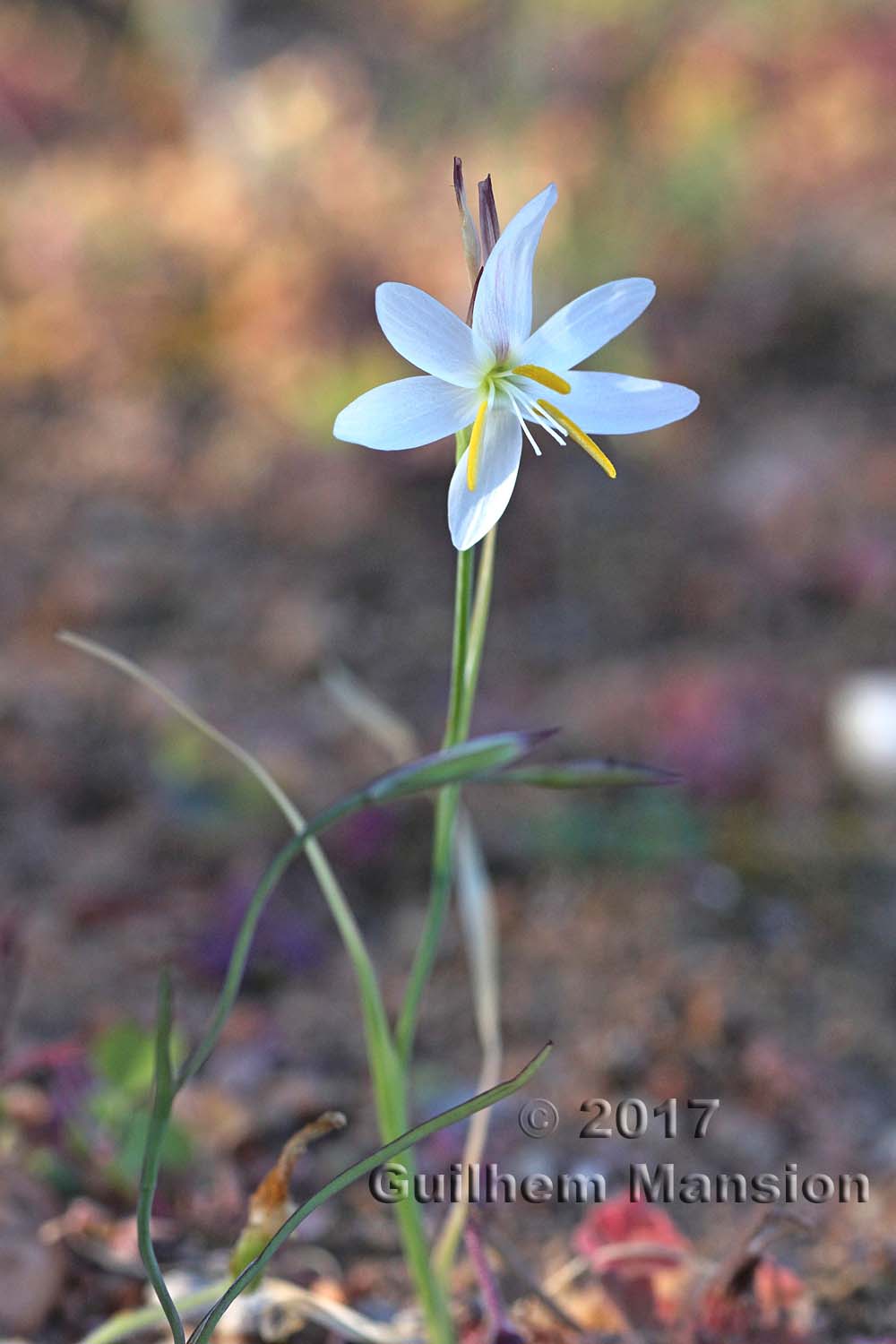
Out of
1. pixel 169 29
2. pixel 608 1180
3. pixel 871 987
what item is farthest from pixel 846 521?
pixel 169 29

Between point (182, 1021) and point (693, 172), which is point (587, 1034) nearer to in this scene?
point (182, 1021)

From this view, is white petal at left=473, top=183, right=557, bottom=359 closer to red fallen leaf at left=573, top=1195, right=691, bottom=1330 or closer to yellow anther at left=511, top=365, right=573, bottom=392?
yellow anther at left=511, top=365, right=573, bottom=392

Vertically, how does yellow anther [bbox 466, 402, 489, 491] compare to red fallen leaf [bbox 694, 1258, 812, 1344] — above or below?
above
